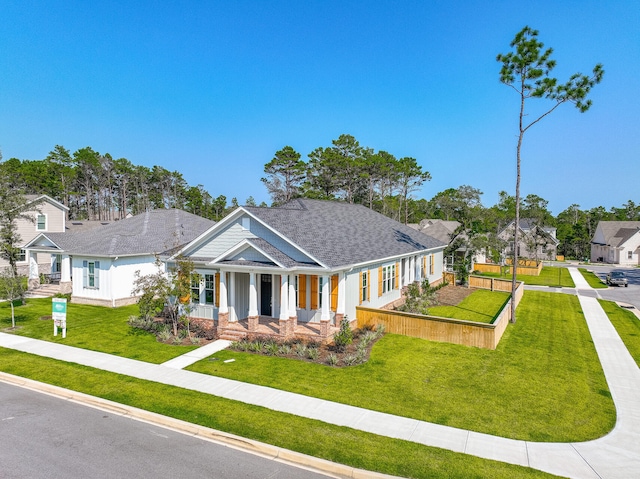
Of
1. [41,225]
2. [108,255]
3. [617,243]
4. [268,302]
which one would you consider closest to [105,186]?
[41,225]

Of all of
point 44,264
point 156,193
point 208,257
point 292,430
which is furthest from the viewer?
point 156,193

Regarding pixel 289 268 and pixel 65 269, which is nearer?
pixel 289 268

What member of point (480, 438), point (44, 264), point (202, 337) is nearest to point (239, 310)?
point (202, 337)

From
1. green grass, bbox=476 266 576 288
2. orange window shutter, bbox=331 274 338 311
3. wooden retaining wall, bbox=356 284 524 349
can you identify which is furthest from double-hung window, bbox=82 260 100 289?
green grass, bbox=476 266 576 288

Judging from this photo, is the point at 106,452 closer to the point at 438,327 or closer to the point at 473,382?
the point at 473,382

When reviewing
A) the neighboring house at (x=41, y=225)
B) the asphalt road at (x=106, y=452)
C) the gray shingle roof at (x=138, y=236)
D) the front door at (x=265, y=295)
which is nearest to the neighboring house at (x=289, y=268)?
Answer: the front door at (x=265, y=295)

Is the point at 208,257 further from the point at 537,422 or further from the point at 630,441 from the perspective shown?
the point at 630,441
